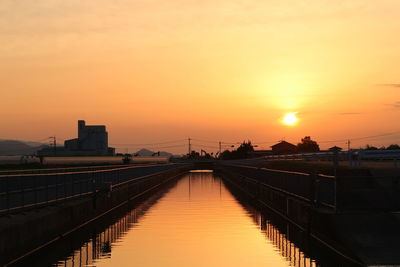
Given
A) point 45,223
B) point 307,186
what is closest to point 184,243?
→ point 45,223

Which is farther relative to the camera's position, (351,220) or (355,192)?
(355,192)

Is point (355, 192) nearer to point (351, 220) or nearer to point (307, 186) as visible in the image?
point (351, 220)

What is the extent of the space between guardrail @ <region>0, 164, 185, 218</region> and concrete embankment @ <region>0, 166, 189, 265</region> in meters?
0.34

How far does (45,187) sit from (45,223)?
11.0ft

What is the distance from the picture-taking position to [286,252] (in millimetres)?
23047

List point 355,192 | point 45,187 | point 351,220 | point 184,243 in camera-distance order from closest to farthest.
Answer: point 351,220, point 355,192, point 184,243, point 45,187

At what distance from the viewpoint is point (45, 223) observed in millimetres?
23719

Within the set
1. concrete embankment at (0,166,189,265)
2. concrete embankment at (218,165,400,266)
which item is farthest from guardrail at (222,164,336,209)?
concrete embankment at (0,166,189,265)

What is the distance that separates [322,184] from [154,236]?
7.06 meters

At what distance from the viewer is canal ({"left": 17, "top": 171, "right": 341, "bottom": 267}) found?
20.8 meters

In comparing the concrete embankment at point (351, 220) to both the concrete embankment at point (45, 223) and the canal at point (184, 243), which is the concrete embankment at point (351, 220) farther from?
the concrete embankment at point (45, 223)

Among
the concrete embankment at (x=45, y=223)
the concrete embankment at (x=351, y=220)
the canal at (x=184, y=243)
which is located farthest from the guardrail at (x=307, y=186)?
the concrete embankment at (x=45, y=223)

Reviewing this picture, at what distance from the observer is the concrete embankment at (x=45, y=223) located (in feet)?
63.9

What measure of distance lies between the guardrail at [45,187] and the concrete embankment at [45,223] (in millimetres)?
344
